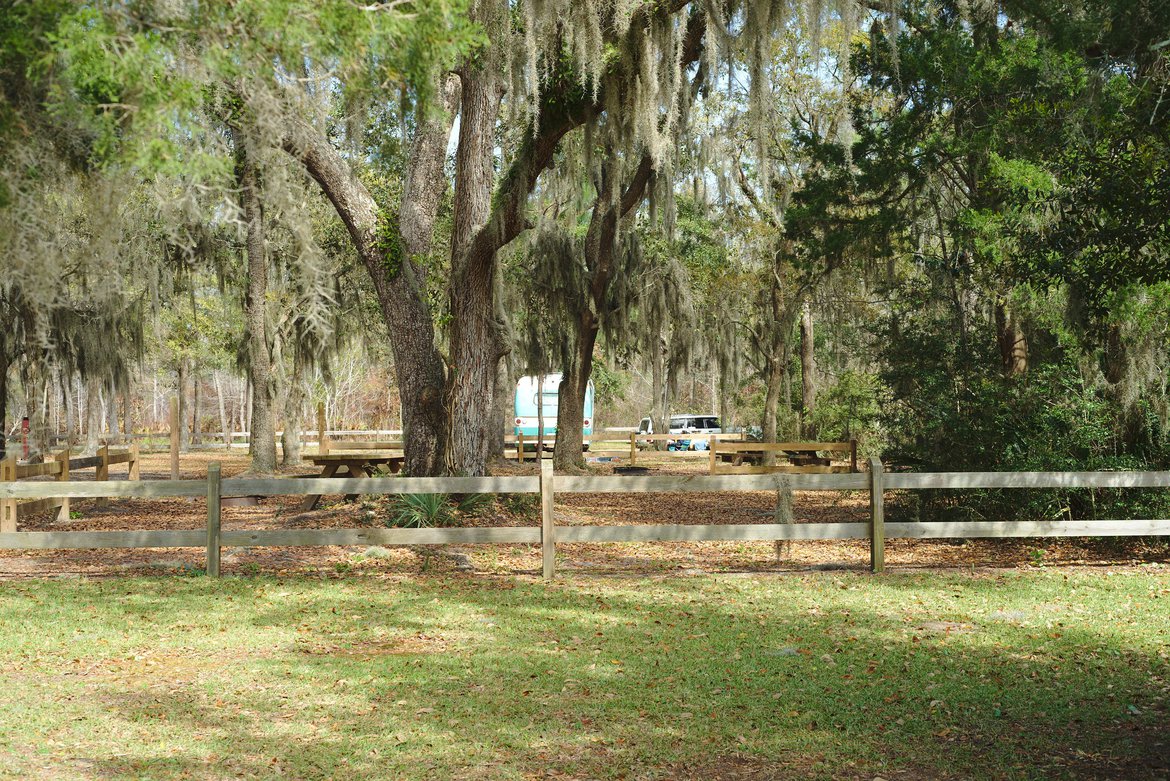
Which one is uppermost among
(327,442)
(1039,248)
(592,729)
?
(1039,248)

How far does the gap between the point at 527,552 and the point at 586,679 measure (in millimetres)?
4841

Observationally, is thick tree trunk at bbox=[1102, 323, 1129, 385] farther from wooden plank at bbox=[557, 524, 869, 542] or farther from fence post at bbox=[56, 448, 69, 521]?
fence post at bbox=[56, 448, 69, 521]

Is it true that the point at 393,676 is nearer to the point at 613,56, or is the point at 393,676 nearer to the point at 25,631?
the point at 25,631

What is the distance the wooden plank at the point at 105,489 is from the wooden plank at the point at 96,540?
1.12 ft

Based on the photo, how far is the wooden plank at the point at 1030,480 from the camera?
28.6ft

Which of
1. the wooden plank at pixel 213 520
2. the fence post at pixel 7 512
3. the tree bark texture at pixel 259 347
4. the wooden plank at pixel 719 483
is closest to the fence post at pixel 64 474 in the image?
the fence post at pixel 7 512

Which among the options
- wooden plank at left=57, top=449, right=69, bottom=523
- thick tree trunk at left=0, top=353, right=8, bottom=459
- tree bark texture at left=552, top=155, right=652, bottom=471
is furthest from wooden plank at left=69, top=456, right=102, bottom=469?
tree bark texture at left=552, top=155, right=652, bottom=471

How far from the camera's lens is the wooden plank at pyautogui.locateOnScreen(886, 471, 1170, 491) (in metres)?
8.70

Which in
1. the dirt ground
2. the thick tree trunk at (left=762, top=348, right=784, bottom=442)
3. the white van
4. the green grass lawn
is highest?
the thick tree trunk at (left=762, top=348, right=784, bottom=442)

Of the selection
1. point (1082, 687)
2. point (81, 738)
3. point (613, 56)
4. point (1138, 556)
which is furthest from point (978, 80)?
point (81, 738)

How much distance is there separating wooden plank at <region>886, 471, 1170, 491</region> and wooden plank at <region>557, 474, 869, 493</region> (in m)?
0.41

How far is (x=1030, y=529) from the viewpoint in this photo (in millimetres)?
8727

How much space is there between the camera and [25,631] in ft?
22.2

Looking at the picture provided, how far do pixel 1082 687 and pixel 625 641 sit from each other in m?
2.71
